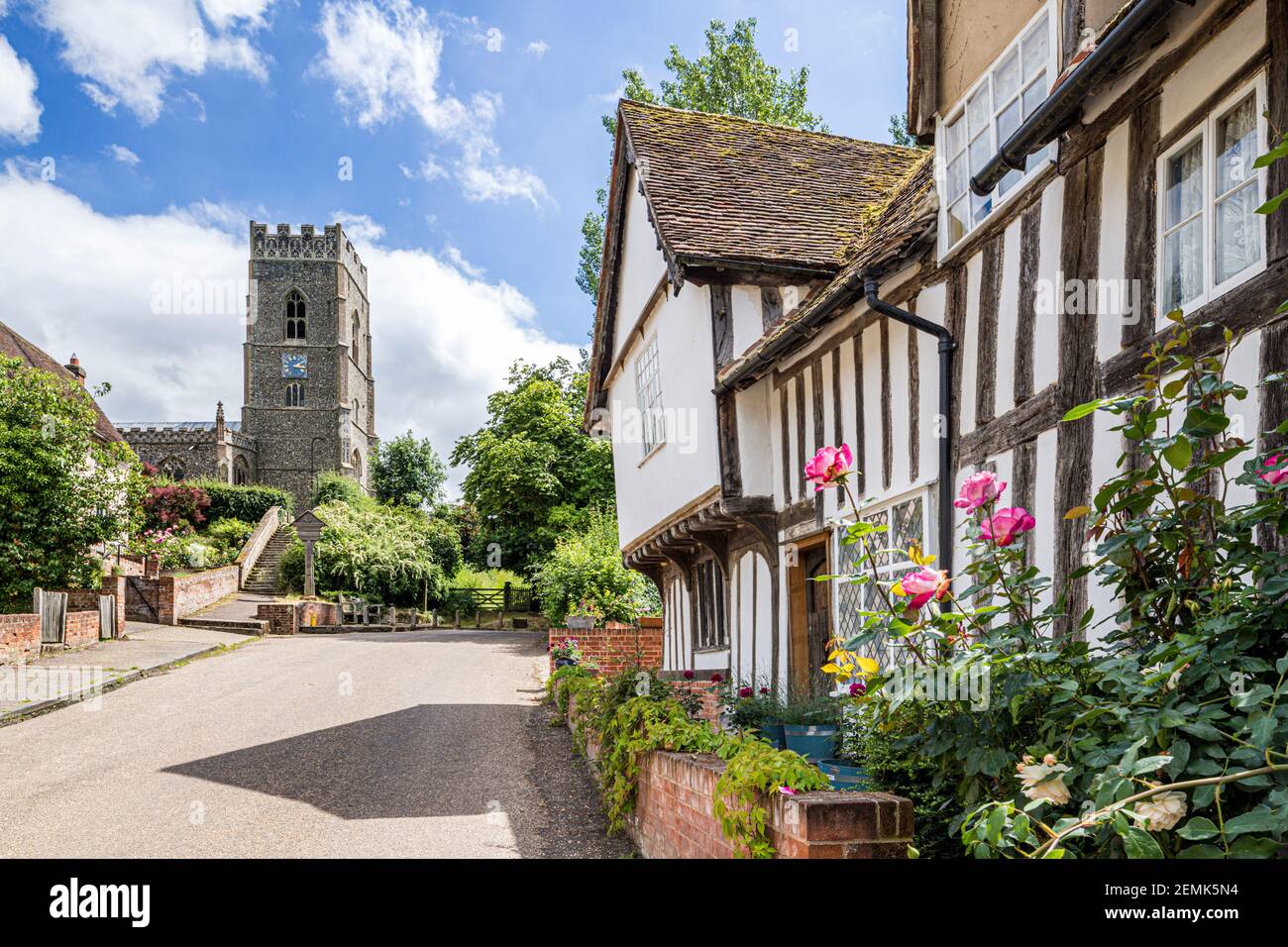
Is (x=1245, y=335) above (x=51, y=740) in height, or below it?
above

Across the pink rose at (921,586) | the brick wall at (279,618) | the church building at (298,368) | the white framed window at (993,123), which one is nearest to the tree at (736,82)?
the brick wall at (279,618)

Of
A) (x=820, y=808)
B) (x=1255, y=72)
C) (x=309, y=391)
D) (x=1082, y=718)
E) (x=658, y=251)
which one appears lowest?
(x=820, y=808)

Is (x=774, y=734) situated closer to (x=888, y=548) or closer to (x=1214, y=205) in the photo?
(x=888, y=548)

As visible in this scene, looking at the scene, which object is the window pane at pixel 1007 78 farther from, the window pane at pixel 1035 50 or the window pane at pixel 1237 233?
the window pane at pixel 1237 233

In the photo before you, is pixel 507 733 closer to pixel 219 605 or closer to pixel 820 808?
pixel 820 808

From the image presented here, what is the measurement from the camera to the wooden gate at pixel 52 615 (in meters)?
16.7

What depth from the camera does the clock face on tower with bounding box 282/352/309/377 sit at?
6231 cm

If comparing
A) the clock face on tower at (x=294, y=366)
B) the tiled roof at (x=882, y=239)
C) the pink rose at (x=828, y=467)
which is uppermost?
the clock face on tower at (x=294, y=366)

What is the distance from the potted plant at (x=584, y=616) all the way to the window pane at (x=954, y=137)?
41.1ft

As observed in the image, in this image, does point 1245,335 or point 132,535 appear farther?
point 132,535

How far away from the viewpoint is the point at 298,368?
205 ft
